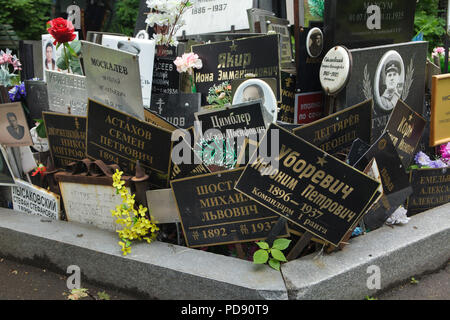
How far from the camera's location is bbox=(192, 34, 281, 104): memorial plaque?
160 inches

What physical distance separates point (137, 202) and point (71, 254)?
557mm

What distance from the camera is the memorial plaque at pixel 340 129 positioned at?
3.26 metres

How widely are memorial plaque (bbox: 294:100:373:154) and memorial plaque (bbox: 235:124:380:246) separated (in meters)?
0.50

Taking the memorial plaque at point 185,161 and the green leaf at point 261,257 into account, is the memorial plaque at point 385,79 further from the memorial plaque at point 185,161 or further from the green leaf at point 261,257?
the green leaf at point 261,257

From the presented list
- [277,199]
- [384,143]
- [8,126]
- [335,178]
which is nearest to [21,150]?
[8,126]

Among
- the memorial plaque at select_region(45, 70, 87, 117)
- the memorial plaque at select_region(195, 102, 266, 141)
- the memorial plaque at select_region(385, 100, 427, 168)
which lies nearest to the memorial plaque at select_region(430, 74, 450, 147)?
the memorial plaque at select_region(385, 100, 427, 168)

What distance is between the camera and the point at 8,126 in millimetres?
3877

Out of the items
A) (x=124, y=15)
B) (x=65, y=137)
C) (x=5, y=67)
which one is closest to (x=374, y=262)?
(x=65, y=137)

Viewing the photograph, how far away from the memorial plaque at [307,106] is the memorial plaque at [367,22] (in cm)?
48

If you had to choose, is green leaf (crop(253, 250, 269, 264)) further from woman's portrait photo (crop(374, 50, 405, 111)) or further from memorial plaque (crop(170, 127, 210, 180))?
woman's portrait photo (crop(374, 50, 405, 111))

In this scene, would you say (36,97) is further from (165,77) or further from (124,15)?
(124,15)

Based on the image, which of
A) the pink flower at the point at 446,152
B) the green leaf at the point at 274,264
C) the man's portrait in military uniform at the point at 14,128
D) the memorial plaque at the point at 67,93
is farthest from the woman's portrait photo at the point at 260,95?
the man's portrait in military uniform at the point at 14,128

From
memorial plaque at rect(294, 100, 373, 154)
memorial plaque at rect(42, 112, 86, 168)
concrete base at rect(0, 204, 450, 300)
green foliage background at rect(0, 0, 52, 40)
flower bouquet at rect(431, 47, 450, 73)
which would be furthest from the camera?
green foliage background at rect(0, 0, 52, 40)

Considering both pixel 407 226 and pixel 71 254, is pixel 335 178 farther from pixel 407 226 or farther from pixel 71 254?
pixel 71 254
